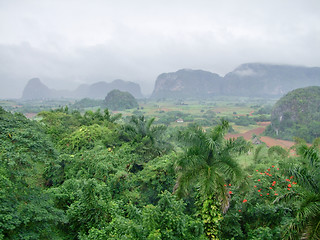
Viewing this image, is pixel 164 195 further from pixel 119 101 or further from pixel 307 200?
pixel 119 101

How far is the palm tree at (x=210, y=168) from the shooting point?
490cm

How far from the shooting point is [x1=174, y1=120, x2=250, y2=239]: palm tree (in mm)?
4902

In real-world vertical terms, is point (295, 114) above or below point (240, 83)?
below

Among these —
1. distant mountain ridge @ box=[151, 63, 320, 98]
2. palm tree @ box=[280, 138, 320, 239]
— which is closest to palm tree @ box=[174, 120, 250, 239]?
palm tree @ box=[280, 138, 320, 239]

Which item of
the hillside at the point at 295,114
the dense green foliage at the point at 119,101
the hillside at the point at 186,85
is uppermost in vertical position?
the hillside at the point at 186,85

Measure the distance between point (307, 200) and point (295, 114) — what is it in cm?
4827

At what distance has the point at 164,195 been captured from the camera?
4562 millimetres

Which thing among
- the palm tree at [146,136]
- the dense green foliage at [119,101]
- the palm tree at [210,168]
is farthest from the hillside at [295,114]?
the dense green foliage at [119,101]

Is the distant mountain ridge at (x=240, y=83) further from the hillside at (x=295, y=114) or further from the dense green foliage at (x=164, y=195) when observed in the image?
the dense green foliage at (x=164, y=195)

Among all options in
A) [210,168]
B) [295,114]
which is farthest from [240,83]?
[210,168]

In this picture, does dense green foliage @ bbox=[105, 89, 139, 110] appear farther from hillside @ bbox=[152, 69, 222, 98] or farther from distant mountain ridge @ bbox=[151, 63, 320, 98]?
distant mountain ridge @ bbox=[151, 63, 320, 98]

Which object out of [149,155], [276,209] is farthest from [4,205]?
[149,155]

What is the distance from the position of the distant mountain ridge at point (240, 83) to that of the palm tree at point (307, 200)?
16992cm

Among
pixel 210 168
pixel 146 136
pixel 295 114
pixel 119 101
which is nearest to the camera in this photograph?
pixel 210 168
